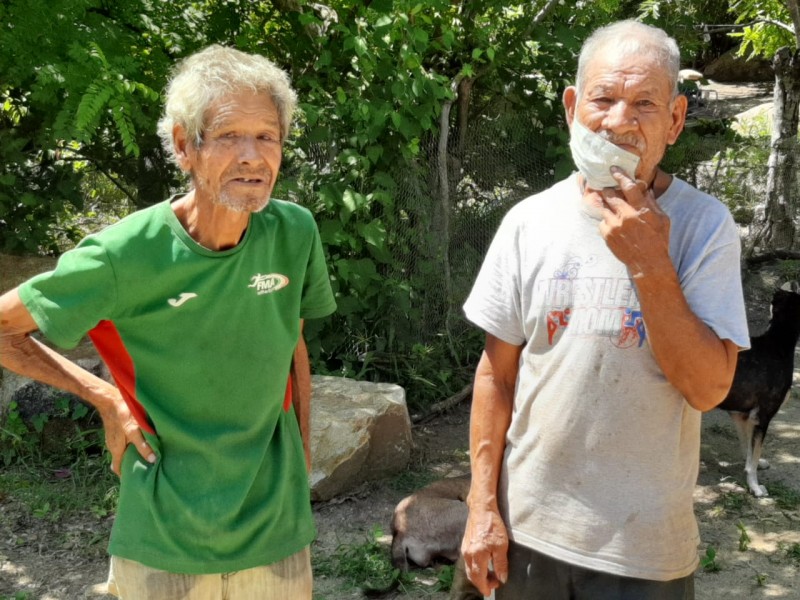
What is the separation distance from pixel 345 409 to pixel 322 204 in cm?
153

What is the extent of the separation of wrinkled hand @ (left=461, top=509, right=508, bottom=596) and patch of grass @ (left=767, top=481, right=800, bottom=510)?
400cm

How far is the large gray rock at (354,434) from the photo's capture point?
5.55 m

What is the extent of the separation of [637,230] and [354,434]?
12.7ft

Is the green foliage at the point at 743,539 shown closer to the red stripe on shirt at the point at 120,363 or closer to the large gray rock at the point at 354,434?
the large gray rock at the point at 354,434

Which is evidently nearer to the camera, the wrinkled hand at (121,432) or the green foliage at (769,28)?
the wrinkled hand at (121,432)

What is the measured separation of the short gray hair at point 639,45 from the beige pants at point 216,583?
141 centimetres

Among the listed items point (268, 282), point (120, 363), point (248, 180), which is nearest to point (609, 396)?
point (268, 282)

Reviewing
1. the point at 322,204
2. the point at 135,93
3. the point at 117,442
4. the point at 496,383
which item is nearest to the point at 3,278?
the point at 135,93

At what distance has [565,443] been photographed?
84.5 inches

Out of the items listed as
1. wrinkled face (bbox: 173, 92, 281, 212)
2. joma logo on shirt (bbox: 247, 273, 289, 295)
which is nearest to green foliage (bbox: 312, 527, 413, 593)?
joma logo on shirt (bbox: 247, 273, 289, 295)

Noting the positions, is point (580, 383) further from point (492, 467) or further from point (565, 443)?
point (492, 467)

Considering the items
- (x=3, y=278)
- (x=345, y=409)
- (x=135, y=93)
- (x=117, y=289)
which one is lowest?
(x=345, y=409)

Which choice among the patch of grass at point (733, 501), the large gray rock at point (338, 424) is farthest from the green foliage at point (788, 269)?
the large gray rock at point (338, 424)

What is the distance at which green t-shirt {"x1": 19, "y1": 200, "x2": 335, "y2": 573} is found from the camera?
216 centimetres
